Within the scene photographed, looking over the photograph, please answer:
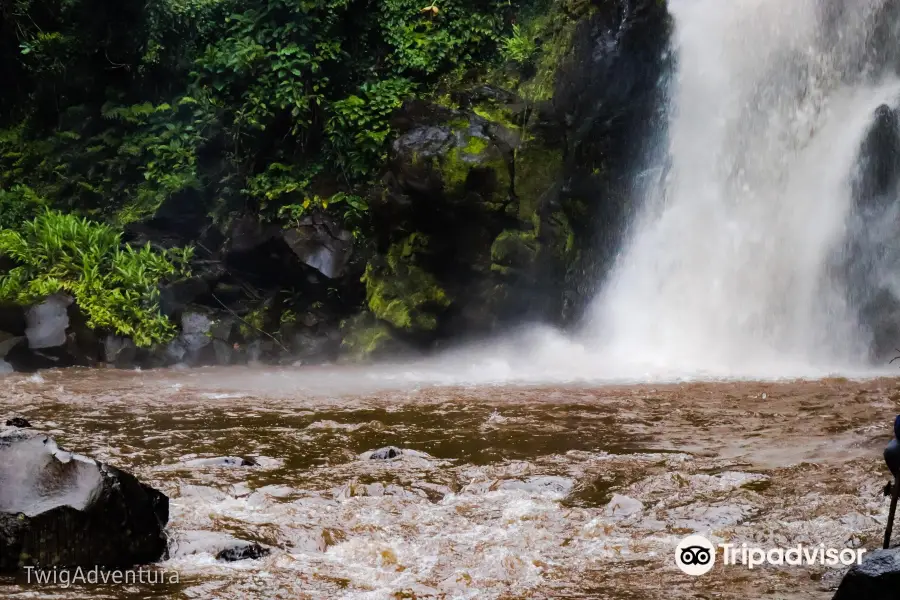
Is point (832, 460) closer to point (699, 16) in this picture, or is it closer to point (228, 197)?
point (699, 16)

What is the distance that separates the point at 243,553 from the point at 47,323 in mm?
10029

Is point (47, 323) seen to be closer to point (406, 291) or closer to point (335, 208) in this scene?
point (335, 208)

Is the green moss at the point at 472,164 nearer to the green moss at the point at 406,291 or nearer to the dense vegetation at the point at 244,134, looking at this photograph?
the dense vegetation at the point at 244,134

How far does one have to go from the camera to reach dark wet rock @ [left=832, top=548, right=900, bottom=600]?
2.96m

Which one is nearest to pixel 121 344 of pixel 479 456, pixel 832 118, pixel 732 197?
pixel 479 456

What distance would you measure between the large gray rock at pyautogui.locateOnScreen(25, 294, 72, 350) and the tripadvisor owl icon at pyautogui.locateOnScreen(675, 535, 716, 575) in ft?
36.6

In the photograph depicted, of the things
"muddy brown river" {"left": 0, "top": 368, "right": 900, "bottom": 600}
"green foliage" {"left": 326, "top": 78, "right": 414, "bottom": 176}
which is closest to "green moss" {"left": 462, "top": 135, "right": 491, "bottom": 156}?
"green foliage" {"left": 326, "top": 78, "right": 414, "bottom": 176}

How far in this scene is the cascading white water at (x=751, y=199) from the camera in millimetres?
12047

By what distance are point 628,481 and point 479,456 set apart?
4.16 ft

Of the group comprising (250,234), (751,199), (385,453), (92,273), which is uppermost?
(751,199)

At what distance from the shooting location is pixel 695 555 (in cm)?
A: 413

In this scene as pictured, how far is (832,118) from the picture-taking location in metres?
12.6

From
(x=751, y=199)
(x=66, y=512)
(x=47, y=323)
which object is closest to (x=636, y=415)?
(x=66, y=512)

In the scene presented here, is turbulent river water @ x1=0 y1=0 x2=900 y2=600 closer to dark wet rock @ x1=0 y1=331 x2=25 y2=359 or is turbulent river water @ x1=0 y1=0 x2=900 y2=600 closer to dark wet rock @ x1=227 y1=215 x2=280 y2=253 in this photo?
dark wet rock @ x1=0 y1=331 x2=25 y2=359
